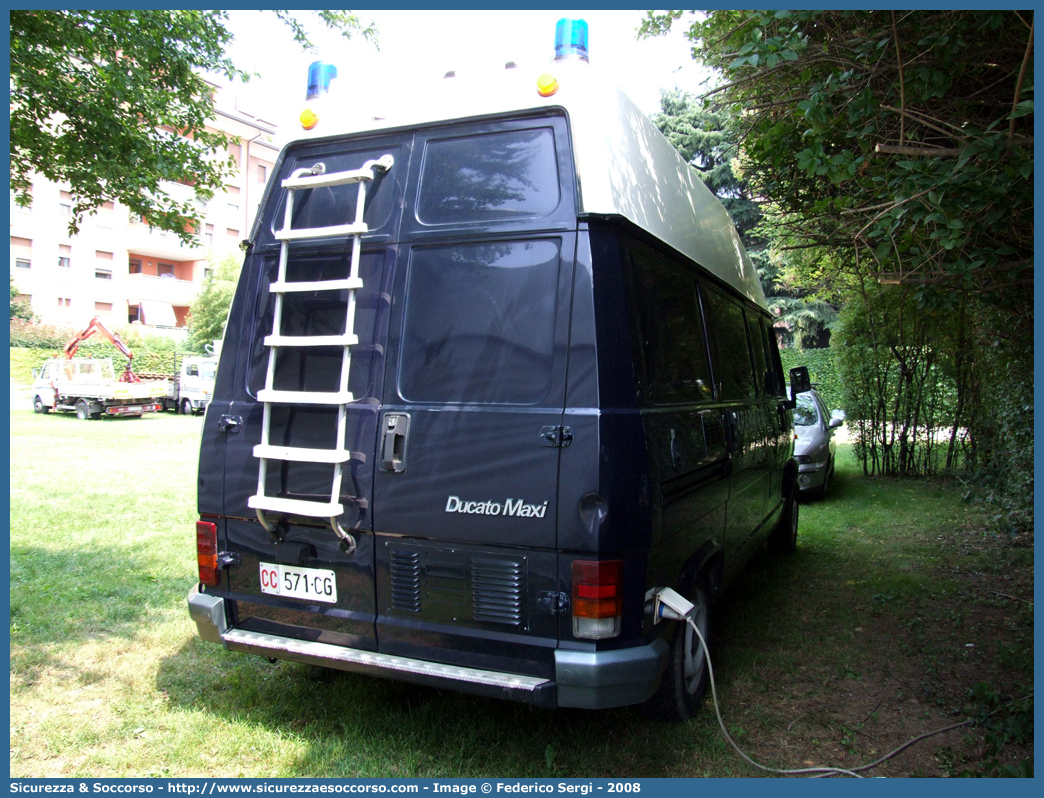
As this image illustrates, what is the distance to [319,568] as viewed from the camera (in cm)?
342

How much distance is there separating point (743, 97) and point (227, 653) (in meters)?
5.52

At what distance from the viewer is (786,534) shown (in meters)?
7.43

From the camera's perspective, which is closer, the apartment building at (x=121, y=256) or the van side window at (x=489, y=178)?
the van side window at (x=489, y=178)

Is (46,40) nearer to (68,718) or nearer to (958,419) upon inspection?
(68,718)

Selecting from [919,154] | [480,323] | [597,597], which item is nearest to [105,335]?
[480,323]

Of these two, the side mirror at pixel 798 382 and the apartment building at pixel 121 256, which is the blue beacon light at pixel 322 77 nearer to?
the side mirror at pixel 798 382

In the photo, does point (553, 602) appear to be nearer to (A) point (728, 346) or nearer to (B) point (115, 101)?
(A) point (728, 346)

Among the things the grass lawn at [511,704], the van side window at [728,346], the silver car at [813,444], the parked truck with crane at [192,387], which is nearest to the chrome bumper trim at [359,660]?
the grass lawn at [511,704]

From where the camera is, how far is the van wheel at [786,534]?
7.31 m

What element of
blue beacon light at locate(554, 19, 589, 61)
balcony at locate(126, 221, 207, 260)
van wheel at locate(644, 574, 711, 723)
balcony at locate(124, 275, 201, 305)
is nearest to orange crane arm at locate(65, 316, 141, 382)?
balcony at locate(124, 275, 201, 305)

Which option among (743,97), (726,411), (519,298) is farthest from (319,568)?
(743,97)

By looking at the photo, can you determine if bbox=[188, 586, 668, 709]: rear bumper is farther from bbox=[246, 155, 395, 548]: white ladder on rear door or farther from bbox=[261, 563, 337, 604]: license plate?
bbox=[246, 155, 395, 548]: white ladder on rear door

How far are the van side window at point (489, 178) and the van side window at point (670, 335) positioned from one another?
544 millimetres

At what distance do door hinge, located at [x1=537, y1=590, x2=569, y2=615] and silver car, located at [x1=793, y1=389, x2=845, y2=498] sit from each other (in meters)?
7.10
